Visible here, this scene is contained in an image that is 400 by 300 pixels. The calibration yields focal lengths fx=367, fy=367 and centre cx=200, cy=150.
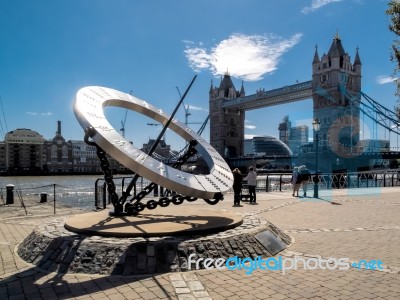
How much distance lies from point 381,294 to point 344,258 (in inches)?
51.7

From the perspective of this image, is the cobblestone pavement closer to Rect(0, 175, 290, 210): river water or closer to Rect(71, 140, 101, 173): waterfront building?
Rect(0, 175, 290, 210): river water

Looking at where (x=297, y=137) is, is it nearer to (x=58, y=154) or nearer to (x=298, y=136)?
(x=298, y=136)

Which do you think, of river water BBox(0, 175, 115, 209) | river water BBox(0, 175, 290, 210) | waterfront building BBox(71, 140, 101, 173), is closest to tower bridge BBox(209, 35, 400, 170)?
river water BBox(0, 175, 290, 210)

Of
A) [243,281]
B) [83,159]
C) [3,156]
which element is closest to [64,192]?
[243,281]

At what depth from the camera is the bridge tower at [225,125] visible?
91.0 m

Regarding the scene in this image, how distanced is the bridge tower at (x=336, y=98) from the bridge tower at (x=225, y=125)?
99.4 ft

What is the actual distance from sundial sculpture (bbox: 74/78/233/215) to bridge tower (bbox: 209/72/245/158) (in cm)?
8113

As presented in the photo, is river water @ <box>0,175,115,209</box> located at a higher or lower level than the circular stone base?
lower

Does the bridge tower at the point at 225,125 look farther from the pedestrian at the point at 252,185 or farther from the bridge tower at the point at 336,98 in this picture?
the pedestrian at the point at 252,185

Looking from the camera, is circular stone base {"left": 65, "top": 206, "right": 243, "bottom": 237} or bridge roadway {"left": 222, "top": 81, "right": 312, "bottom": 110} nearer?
circular stone base {"left": 65, "top": 206, "right": 243, "bottom": 237}

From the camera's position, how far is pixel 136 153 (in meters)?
5.61

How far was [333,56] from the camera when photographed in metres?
62.4

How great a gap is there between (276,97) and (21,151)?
241 ft

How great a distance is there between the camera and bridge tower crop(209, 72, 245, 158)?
299 feet
